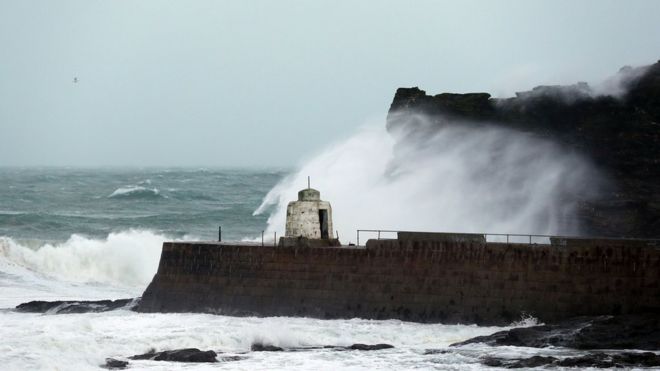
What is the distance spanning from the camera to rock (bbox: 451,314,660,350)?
65.8 ft

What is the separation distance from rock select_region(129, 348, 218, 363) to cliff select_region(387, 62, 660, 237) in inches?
701

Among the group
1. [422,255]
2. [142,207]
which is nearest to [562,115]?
[422,255]

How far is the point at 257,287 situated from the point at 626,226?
1506 centimetres

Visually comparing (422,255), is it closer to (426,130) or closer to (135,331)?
(135,331)

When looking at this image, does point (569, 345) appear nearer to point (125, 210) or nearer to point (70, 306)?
point (70, 306)

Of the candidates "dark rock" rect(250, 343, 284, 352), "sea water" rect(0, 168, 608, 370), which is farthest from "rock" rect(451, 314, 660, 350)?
"dark rock" rect(250, 343, 284, 352)

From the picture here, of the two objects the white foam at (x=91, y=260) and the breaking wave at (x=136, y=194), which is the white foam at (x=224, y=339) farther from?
the breaking wave at (x=136, y=194)

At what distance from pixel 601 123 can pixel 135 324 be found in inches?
836

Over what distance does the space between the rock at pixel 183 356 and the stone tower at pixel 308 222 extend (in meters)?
4.91

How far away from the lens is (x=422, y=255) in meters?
23.3

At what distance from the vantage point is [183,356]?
20.2 metres

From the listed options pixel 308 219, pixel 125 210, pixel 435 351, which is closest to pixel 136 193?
pixel 125 210

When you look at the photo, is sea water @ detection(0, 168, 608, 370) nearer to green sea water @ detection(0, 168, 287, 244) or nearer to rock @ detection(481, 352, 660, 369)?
green sea water @ detection(0, 168, 287, 244)

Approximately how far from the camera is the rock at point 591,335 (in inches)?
789
